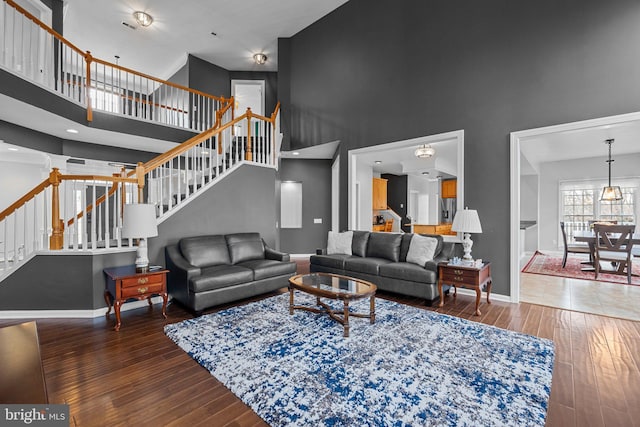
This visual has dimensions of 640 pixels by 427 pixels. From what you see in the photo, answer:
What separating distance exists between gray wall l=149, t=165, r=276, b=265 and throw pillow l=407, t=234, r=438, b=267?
2.66m

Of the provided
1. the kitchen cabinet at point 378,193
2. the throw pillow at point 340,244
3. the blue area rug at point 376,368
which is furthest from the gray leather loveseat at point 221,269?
the kitchen cabinet at point 378,193

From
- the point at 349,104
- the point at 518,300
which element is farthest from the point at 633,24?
the point at 349,104

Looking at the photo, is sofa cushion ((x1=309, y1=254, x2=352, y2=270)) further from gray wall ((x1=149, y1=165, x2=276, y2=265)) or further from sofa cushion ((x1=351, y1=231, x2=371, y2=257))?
gray wall ((x1=149, y1=165, x2=276, y2=265))

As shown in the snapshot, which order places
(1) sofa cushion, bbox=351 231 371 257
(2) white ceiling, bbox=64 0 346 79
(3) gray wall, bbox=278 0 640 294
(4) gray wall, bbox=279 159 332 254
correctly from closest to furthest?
(3) gray wall, bbox=278 0 640 294 → (1) sofa cushion, bbox=351 231 371 257 → (2) white ceiling, bbox=64 0 346 79 → (4) gray wall, bbox=279 159 332 254

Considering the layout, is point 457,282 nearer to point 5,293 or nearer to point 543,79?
point 543,79

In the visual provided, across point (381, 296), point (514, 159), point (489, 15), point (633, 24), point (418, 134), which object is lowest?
point (381, 296)

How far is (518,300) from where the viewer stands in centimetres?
409

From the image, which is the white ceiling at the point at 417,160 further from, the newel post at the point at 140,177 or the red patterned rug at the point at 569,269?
the newel post at the point at 140,177

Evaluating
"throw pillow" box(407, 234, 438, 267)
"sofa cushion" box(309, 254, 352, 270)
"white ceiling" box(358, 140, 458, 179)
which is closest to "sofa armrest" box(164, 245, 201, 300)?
"sofa cushion" box(309, 254, 352, 270)

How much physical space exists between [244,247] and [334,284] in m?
1.98

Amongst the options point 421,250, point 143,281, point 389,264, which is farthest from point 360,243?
point 143,281

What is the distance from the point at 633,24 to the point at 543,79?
0.92m

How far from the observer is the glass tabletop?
3120mm

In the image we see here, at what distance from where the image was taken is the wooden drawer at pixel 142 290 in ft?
10.5
